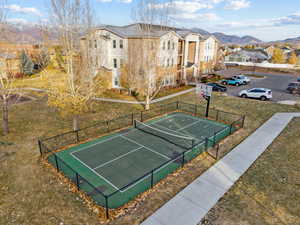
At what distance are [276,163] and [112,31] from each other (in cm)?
2699

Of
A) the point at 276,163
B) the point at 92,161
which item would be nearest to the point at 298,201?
the point at 276,163

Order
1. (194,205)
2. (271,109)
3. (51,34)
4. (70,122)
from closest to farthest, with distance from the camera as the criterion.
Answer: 1. (194,205)
2. (51,34)
3. (70,122)
4. (271,109)

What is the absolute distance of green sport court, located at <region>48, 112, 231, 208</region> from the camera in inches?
366

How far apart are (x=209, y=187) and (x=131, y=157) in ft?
16.5

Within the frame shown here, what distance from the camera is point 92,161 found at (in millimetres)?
11672

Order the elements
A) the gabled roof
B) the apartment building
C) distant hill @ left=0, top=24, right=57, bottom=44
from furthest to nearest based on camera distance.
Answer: the apartment building, the gabled roof, distant hill @ left=0, top=24, right=57, bottom=44

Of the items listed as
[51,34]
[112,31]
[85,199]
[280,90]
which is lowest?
[85,199]

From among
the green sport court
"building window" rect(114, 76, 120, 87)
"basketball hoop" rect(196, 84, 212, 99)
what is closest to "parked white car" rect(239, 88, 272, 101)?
"basketball hoop" rect(196, 84, 212, 99)

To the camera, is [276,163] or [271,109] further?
[271,109]

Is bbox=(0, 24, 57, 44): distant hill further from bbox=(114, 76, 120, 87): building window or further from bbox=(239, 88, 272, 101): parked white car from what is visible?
bbox=(239, 88, 272, 101): parked white car

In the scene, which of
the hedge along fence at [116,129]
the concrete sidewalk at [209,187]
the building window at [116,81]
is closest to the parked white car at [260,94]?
the hedge along fence at [116,129]

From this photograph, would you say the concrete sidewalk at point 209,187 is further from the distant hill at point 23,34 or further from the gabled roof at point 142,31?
the gabled roof at point 142,31

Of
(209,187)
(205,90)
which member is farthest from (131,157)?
(205,90)

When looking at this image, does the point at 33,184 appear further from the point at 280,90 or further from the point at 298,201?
the point at 280,90
